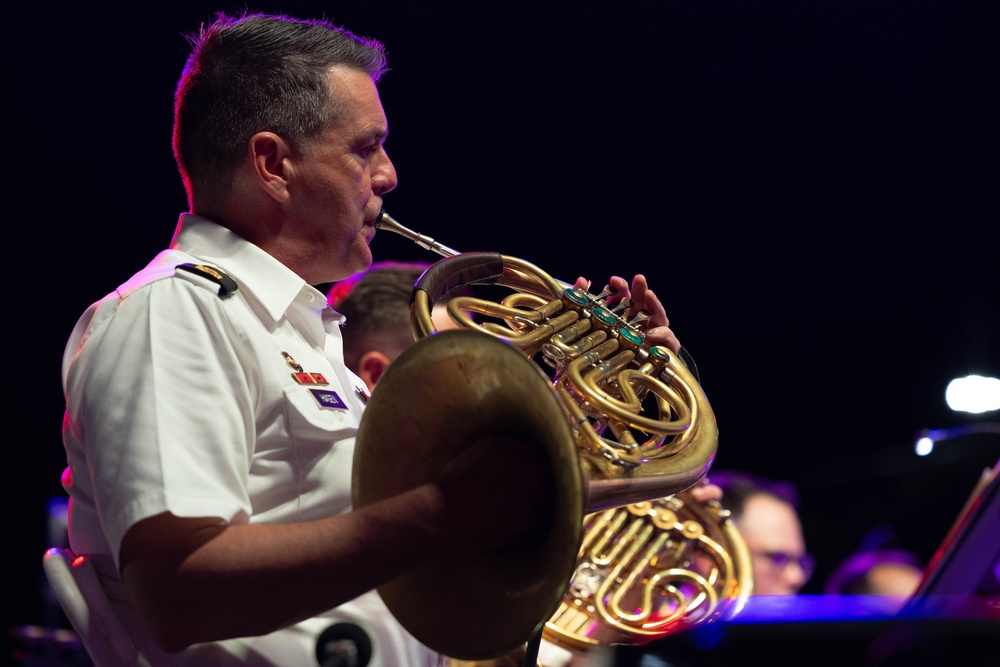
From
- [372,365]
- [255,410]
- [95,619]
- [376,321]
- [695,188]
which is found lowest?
[95,619]

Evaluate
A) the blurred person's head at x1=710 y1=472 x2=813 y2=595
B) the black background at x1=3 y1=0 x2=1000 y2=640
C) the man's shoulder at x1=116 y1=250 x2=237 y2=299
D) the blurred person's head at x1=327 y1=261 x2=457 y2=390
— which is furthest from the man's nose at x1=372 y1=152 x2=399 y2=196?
the black background at x1=3 y1=0 x2=1000 y2=640

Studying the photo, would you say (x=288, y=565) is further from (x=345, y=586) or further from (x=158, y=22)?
(x=158, y=22)

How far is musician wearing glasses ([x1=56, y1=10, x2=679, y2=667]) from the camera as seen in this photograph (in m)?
1.37

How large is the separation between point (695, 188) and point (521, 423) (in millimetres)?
4115

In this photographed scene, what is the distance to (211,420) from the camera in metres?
1.45

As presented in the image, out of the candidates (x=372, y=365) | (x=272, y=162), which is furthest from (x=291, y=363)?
(x=372, y=365)

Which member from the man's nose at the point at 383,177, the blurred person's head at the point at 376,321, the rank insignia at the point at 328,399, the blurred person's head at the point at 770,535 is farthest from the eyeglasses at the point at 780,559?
the rank insignia at the point at 328,399

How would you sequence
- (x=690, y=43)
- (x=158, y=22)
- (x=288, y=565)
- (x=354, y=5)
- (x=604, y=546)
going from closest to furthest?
(x=288, y=565)
(x=604, y=546)
(x=158, y=22)
(x=354, y=5)
(x=690, y=43)

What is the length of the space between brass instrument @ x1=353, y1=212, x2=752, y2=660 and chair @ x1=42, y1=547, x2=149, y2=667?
43cm

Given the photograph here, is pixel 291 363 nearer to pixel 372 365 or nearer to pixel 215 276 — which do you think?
pixel 215 276

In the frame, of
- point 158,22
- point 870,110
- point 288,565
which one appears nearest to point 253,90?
point 288,565

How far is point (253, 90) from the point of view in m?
1.94

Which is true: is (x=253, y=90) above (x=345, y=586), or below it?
above

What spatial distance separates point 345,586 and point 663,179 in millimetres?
4188
